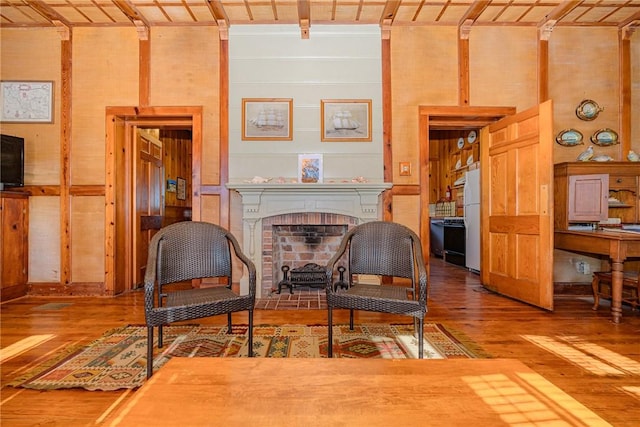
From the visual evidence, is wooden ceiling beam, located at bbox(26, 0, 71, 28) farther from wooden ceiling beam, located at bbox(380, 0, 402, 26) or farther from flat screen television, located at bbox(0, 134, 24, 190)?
wooden ceiling beam, located at bbox(380, 0, 402, 26)

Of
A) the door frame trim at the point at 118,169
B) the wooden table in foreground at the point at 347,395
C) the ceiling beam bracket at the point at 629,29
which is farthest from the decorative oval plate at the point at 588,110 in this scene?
the door frame trim at the point at 118,169

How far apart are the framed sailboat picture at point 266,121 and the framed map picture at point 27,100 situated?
2.30 metres

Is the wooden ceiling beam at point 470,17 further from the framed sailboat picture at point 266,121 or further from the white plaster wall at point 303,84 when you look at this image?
the framed sailboat picture at point 266,121

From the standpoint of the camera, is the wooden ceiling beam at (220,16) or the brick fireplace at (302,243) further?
the brick fireplace at (302,243)

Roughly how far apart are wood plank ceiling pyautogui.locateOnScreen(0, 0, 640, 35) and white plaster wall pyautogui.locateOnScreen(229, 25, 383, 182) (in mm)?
181

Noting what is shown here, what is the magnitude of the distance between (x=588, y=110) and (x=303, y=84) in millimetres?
3308

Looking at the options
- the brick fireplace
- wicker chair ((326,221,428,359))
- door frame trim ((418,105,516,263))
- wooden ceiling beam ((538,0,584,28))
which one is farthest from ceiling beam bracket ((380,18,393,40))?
wicker chair ((326,221,428,359))

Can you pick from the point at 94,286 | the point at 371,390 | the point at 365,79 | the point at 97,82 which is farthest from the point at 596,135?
the point at 94,286

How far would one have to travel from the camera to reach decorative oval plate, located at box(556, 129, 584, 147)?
12.7 feet

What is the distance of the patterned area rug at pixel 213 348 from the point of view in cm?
191

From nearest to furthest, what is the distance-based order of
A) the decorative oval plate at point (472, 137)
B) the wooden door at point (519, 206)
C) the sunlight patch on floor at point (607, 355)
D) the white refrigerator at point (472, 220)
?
the sunlight patch on floor at point (607, 355)
the wooden door at point (519, 206)
the white refrigerator at point (472, 220)
the decorative oval plate at point (472, 137)

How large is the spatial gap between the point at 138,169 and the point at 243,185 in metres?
1.68

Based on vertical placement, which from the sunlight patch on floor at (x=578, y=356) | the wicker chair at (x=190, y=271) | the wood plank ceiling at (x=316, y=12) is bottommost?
the sunlight patch on floor at (x=578, y=356)

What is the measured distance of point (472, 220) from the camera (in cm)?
530
